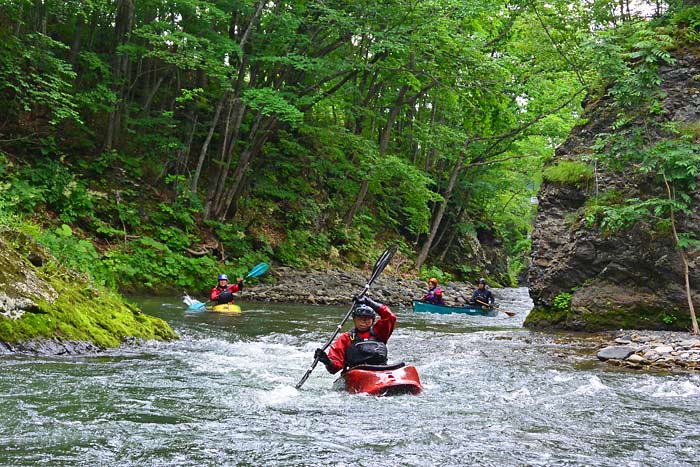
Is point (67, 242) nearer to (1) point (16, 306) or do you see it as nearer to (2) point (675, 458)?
(1) point (16, 306)

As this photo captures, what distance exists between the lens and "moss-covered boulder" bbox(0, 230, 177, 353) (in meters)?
7.17

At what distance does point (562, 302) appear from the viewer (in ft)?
43.0

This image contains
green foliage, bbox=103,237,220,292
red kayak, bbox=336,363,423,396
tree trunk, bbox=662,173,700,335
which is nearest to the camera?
red kayak, bbox=336,363,423,396

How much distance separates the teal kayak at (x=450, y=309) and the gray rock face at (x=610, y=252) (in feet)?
14.9

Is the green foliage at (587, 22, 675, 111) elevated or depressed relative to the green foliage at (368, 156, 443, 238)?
elevated

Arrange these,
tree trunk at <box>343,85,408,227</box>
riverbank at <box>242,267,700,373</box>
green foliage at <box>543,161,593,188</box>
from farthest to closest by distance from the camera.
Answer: tree trunk at <box>343,85,408,227</box> < green foliage at <box>543,161,593,188</box> < riverbank at <box>242,267,700,373</box>

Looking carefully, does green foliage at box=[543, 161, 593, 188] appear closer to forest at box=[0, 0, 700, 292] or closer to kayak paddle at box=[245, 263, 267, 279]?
forest at box=[0, 0, 700, 292]

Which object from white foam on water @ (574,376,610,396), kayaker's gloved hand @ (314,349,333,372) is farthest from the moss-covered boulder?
white foam on water @ (574,376,610,396)

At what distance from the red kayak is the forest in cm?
757

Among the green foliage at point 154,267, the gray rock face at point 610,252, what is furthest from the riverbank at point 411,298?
the green foliage at point 154,267

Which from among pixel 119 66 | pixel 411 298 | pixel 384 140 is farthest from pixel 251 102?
pixel 384 140

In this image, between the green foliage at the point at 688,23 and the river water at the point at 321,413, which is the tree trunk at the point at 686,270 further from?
the green foliage at the point at 688,23

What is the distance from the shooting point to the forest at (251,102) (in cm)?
1531

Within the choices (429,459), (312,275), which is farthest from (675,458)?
(312,275)
